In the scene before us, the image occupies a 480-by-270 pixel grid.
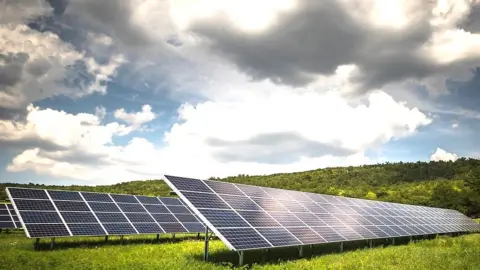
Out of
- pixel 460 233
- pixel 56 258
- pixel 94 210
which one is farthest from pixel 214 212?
pixel 460 233

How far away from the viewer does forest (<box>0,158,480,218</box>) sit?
278ft

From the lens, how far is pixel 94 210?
101ft

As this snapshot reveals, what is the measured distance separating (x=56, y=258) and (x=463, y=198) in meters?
84.3

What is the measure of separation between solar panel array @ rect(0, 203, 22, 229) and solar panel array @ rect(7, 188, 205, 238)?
40.7 ft

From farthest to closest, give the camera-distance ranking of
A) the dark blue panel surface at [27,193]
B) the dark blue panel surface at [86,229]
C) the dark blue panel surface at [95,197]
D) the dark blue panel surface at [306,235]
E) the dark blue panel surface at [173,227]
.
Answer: the dark blue panel surface at [173,227], the dark blue panel surface at [95,197], the dark blue panel surface at [27,193], the dark blue panel surface at [86,229], the dark blue panel surface at [306,235]

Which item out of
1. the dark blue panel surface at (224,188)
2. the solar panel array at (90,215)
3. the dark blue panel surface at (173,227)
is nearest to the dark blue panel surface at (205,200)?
the dark blue panel surface at (224,188)

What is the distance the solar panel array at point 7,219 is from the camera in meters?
39.1

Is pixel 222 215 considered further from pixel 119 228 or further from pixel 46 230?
pixel 46 230

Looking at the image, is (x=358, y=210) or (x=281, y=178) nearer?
(x=358, y=210)

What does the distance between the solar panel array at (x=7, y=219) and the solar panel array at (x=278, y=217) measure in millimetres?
26446

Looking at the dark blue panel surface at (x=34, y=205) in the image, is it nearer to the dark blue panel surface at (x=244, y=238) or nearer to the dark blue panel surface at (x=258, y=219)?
the dark blue panel surface at (x=258, y=219)

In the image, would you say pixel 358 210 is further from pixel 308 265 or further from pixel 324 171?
pixel 324 171

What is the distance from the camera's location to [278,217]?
2480 cm

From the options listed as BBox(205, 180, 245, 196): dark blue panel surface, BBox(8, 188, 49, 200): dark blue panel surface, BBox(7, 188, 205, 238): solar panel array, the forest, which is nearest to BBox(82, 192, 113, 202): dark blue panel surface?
BBox(7, 188, 205, 238): solar panel array
